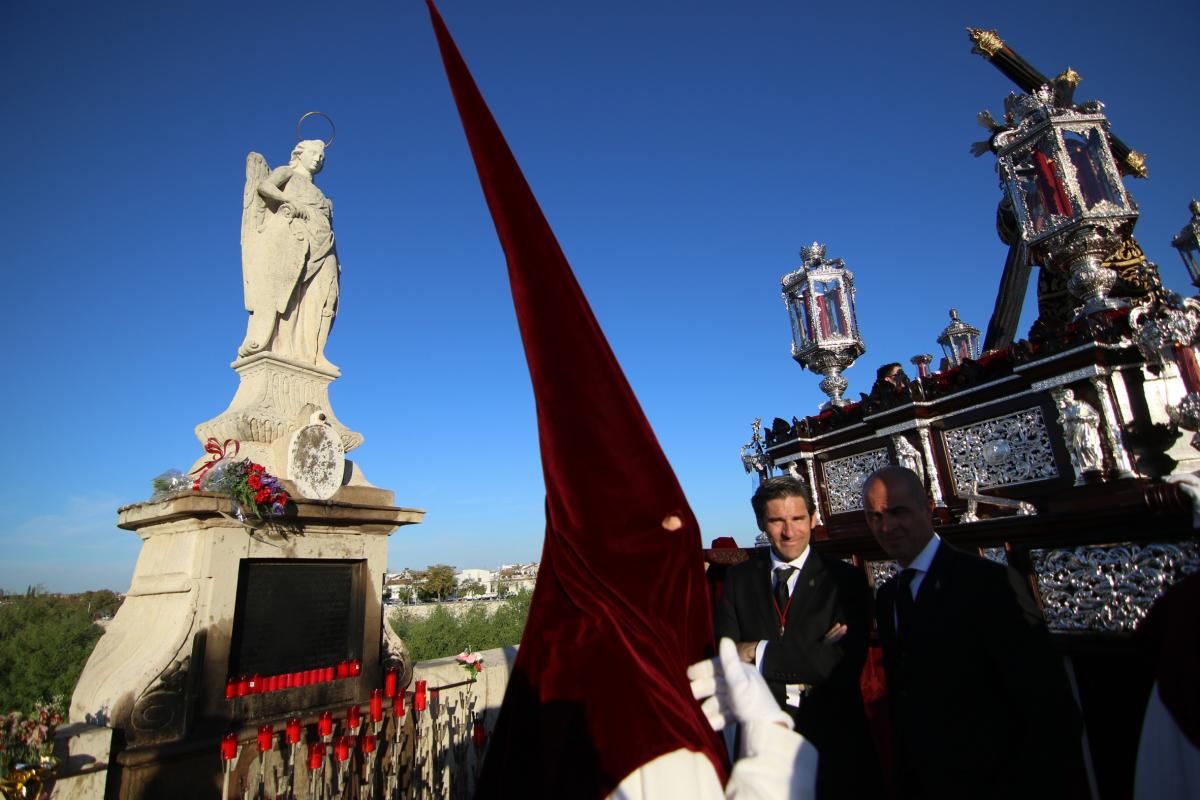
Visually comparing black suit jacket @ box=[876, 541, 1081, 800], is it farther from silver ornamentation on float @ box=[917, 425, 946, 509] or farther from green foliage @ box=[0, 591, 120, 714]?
green foliage @ box=[0, 591, 120, 714]

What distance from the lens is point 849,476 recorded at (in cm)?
612

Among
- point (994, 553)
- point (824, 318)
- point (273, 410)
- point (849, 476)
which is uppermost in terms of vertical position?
point (824, 318)

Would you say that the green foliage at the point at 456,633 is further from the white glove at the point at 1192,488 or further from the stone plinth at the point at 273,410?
the white glove at the point at 1192,488

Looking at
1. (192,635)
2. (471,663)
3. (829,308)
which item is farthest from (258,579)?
(829,308)

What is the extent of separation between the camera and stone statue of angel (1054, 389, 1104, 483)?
399 centimetres

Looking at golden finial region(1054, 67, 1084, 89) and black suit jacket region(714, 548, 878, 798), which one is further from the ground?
golden finial region(1054, 67, 1084, 89)

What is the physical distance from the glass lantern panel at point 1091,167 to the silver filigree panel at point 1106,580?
3694 millimetres

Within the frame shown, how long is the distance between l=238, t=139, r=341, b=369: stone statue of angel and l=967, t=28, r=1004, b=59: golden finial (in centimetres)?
972

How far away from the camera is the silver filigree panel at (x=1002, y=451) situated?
14.9ft

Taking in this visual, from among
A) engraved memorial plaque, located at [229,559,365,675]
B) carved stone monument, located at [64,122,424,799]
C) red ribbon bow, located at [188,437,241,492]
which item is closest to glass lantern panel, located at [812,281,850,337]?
carved stone monument, located at [64,122,424,799]

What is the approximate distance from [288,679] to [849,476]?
585 centimetres

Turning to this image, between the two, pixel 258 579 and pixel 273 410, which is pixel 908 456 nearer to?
pixel 258 579

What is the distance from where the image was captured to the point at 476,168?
1.85m

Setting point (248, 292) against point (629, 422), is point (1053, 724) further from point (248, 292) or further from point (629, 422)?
point (248, 292)
